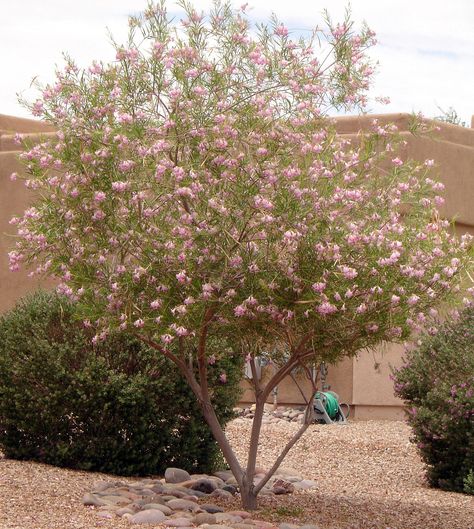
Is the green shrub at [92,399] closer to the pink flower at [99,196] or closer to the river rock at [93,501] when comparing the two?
the river rock at [93,501]

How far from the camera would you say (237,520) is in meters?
8.94

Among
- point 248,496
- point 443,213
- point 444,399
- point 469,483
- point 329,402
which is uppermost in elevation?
point 443,213

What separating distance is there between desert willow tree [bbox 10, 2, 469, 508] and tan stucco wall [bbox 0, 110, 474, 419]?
7.62 m

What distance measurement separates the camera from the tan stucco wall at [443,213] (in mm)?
17625

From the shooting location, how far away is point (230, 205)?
8055mm

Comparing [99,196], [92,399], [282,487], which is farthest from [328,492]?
[99,196]

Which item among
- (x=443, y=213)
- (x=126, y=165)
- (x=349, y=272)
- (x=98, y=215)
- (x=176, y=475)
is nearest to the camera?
(x=349, y=272)

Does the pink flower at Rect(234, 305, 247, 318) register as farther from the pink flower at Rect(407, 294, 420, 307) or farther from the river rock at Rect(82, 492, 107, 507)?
the river rock at Rect(82, 492, 107, 507)

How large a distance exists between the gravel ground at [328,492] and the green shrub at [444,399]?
1.11 feet

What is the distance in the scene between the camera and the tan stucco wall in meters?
17.6

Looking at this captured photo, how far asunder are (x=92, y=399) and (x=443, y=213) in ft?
30.8

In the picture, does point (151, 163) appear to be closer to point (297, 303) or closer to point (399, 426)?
point (297, 303)

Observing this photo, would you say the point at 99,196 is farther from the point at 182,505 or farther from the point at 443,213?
the point at 443,213

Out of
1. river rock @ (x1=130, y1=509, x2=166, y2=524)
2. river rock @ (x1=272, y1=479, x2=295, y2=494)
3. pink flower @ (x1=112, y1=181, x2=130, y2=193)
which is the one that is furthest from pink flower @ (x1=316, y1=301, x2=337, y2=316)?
river rock @ (x1=272, y1=479, x2=295, y2=494)
